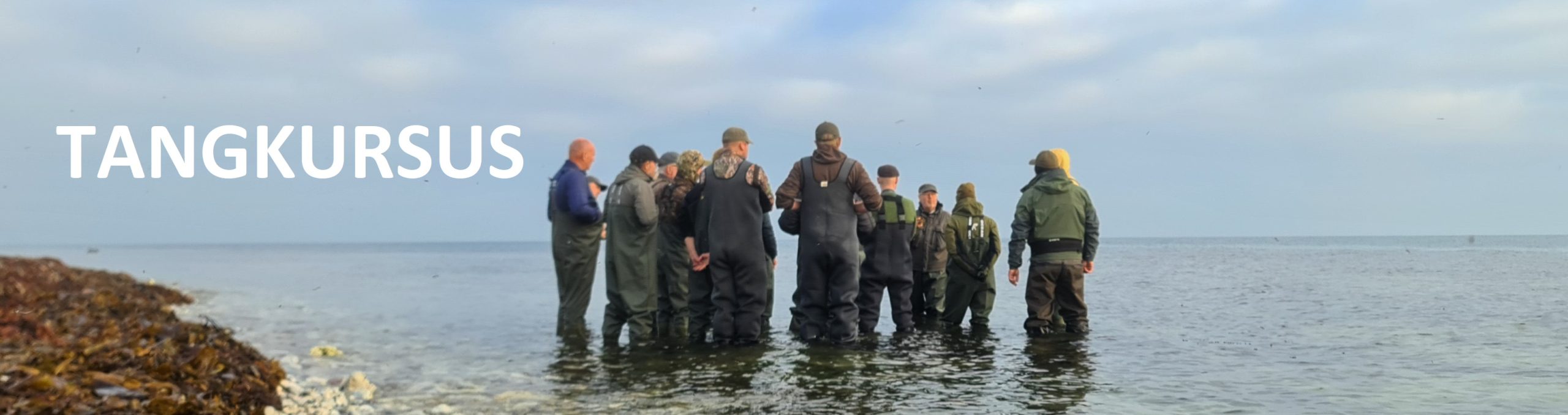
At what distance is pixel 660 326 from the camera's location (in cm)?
1209

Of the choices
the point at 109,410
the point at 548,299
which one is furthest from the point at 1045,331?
the point at 548,299

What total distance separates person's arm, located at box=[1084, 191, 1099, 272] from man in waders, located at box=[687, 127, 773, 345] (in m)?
3.49

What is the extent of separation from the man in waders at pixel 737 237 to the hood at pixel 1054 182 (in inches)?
120

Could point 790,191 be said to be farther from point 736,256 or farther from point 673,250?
point 673,250

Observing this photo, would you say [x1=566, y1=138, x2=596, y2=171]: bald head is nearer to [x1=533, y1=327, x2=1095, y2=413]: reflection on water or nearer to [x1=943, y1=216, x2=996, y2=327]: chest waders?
[x1=533, y1=327, x2=1095, y2=413]: reflection on water

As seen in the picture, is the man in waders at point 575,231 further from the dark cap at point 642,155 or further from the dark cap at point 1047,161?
the dark cap at point 1047,161

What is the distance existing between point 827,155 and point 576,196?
2538 mm

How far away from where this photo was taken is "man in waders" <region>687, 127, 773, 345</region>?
10.1 m

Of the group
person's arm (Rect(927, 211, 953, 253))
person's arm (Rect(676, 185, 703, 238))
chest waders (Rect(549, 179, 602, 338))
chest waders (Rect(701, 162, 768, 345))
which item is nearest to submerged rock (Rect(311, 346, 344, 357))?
chest waders (Rect(549, 179, 602, 338))

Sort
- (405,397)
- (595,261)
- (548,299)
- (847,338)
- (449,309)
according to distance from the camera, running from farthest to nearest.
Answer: (548,299) < (449,309) < (595,261) < (847,338) < (405,397)

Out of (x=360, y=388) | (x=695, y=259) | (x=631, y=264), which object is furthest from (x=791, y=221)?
(x=360, y=388)

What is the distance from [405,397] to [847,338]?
433 cm

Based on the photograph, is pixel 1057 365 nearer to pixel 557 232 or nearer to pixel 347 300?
pixel 557 232

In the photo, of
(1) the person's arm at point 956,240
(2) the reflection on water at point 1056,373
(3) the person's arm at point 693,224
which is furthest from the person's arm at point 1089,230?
(3) the person's arm at point 693,224
